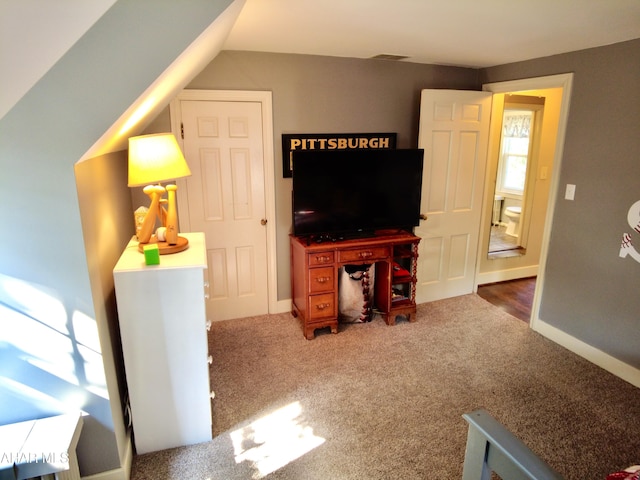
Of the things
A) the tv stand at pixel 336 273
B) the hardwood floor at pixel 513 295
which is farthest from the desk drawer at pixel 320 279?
the hardwood floor at pixel 513 295

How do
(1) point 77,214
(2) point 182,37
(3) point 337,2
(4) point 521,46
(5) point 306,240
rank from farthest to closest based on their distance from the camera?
(5) point 306,240, (4) point 521,46, (3) point 337,2, (1) point 77,214, (2) point 182,37

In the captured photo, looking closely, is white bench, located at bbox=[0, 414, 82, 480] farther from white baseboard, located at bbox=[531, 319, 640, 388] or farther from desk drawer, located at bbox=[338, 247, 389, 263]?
white baseboard, located at bbox=[531, 319, 640, 388]

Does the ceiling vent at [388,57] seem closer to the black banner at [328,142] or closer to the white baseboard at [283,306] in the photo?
the black banner at [328,142]

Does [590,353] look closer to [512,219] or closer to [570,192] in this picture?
[570,192]

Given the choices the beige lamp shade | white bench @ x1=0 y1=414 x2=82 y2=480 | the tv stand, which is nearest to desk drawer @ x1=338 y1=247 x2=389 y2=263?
the tv stand

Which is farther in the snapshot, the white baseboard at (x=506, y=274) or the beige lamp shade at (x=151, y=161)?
the white baseboard at (x=506, y=274)

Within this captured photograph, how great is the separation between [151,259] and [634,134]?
3.03 m

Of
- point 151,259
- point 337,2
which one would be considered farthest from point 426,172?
point 151,259

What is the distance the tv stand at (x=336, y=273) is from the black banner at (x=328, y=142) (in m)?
0.69

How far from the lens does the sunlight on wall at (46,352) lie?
1.57m

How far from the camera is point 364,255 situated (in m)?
3.20

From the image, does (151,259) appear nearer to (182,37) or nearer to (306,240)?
(182,37)

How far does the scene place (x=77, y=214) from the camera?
155 centimetres

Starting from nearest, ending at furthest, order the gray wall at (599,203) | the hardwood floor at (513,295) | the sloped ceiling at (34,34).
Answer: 1. the sloped ceiling at (34,34)
2. the gray wall at (599,203)
3. the hardwood floor at (513,295)
